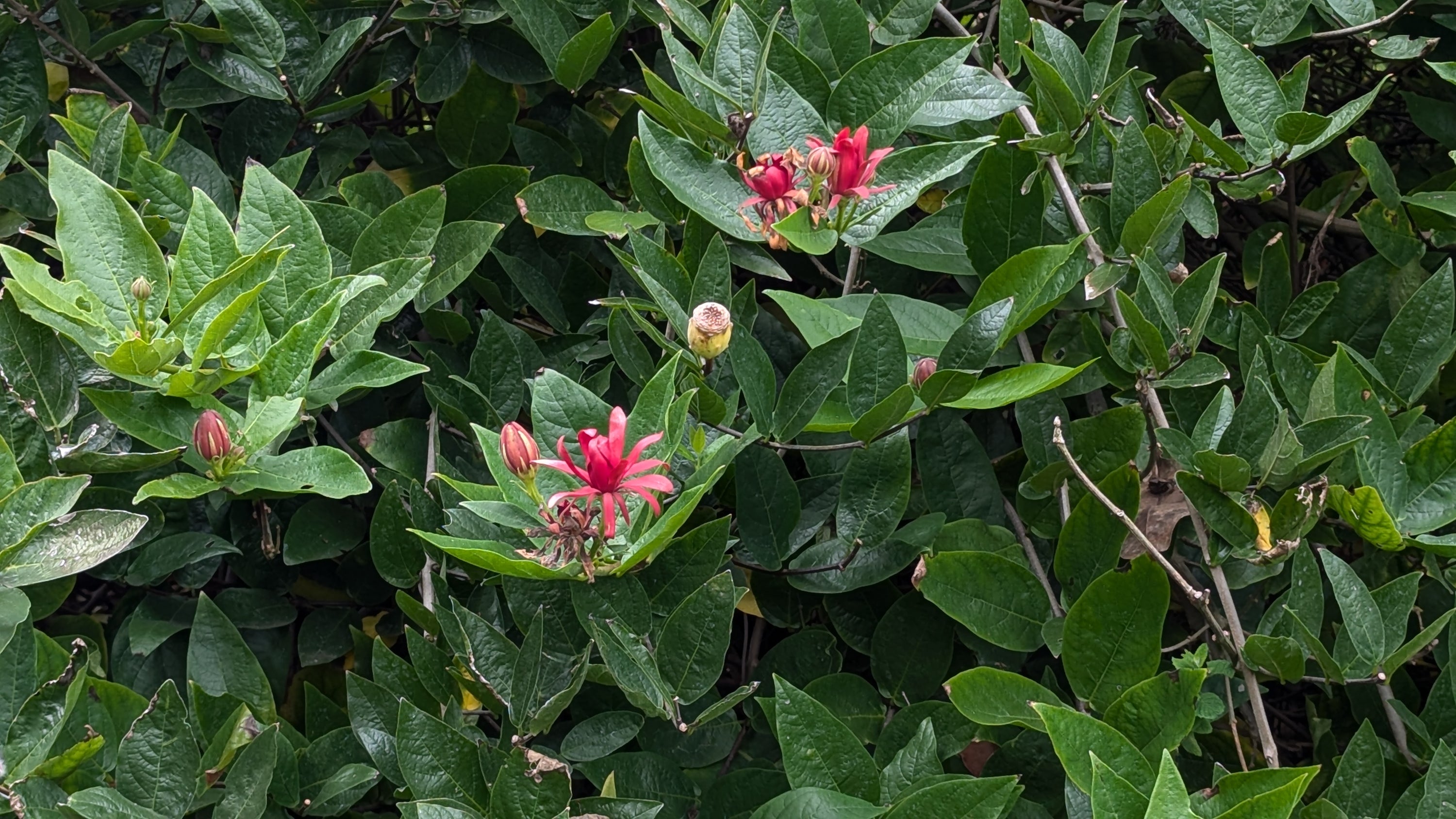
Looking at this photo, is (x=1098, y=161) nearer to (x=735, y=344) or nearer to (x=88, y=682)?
(x=735, y=344)

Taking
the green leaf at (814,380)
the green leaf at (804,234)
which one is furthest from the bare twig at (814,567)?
the green leaf at (804,234)

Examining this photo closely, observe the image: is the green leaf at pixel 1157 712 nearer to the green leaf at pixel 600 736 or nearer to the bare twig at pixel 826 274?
the green leaf at pixel 600 736

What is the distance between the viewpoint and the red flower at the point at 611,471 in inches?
29.3

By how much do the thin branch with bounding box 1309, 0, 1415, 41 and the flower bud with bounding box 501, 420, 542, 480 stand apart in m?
0.89

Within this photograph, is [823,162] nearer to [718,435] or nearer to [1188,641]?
[718,435]

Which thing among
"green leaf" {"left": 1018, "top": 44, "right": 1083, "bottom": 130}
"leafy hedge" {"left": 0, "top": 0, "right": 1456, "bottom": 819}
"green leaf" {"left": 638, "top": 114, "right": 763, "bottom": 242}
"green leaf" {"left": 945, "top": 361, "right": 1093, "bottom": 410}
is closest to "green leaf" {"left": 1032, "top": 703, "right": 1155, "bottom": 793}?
"leafy hedge" {"left": 0, "top": 0, "right": 1456, "bottom": 819}

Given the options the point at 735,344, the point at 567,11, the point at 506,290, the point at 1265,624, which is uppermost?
the point at 567,11

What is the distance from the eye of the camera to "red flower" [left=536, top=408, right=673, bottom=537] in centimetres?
74

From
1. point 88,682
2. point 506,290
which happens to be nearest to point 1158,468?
point 506,290

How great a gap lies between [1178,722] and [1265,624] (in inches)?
7.6

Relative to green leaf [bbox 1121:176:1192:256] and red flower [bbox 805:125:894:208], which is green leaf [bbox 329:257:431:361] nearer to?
red flower [bbox 805:125:894:208]

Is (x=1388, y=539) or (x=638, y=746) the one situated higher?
(x=1388, y=539)

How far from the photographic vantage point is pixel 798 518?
3.24ft

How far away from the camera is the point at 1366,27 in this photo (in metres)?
1.13
